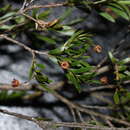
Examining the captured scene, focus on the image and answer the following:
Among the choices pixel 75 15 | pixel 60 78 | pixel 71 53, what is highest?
pixel 71 53

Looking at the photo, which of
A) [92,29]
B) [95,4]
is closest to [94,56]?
[92,29]

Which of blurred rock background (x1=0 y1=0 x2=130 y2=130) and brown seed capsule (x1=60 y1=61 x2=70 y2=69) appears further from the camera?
blurred rock background (x1=0 y1=0 x2=130 y2=130)

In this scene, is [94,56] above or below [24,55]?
below

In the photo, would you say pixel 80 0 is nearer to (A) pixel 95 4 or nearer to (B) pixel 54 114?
(A) pixel 95 4

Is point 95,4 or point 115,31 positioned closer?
point 95,4

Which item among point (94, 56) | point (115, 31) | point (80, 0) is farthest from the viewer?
point (115, 31)

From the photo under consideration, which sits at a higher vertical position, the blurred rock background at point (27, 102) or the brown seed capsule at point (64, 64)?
the brown seed capsule at point (64, 64)

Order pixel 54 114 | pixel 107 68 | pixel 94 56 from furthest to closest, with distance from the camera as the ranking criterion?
pixel 94 56
pixel 54 114
pixel 107 68

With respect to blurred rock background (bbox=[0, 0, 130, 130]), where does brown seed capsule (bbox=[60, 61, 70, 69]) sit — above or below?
above

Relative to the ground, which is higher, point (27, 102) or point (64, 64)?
point (64, 64)

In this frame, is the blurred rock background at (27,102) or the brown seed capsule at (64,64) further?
the blurred rock background at (27,102)

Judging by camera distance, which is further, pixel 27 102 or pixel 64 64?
pixel 27 102
